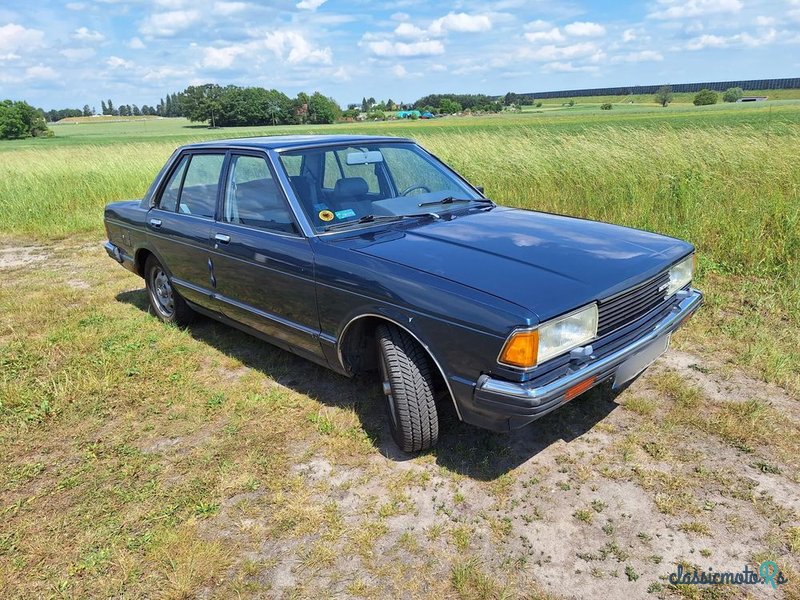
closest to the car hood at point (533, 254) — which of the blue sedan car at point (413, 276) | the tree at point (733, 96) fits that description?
the blue sedan car at point (413, 276)

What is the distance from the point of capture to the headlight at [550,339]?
2283 mm

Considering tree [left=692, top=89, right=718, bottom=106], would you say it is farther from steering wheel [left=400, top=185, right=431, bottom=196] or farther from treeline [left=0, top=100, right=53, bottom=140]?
treeline [left=0, top=100, right=53, bottom=140]

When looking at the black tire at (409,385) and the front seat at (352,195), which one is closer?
the black tire at (409,385)

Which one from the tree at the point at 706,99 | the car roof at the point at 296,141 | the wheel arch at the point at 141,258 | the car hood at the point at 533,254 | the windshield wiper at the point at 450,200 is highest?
the tree at the point at 706,99

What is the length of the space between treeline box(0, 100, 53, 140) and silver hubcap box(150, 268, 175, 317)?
71.1m

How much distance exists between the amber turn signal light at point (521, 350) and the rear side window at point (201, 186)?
257 centimetres

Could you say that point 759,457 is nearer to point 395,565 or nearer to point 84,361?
point 395,565

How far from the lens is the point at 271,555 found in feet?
7.79

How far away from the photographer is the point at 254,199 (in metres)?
3.66

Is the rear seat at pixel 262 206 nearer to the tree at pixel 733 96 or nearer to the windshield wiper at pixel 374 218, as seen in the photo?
the windshield wiper at pixel 374 218

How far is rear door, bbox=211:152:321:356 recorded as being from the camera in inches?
128

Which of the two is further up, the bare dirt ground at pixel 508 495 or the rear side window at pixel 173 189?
the rear side window at pixel 173 189

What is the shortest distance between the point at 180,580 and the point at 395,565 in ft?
2.84

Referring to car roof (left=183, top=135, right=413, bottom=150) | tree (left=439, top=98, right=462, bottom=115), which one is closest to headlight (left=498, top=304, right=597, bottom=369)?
car roof (left=183, top=135, right=413, bottom=150)
